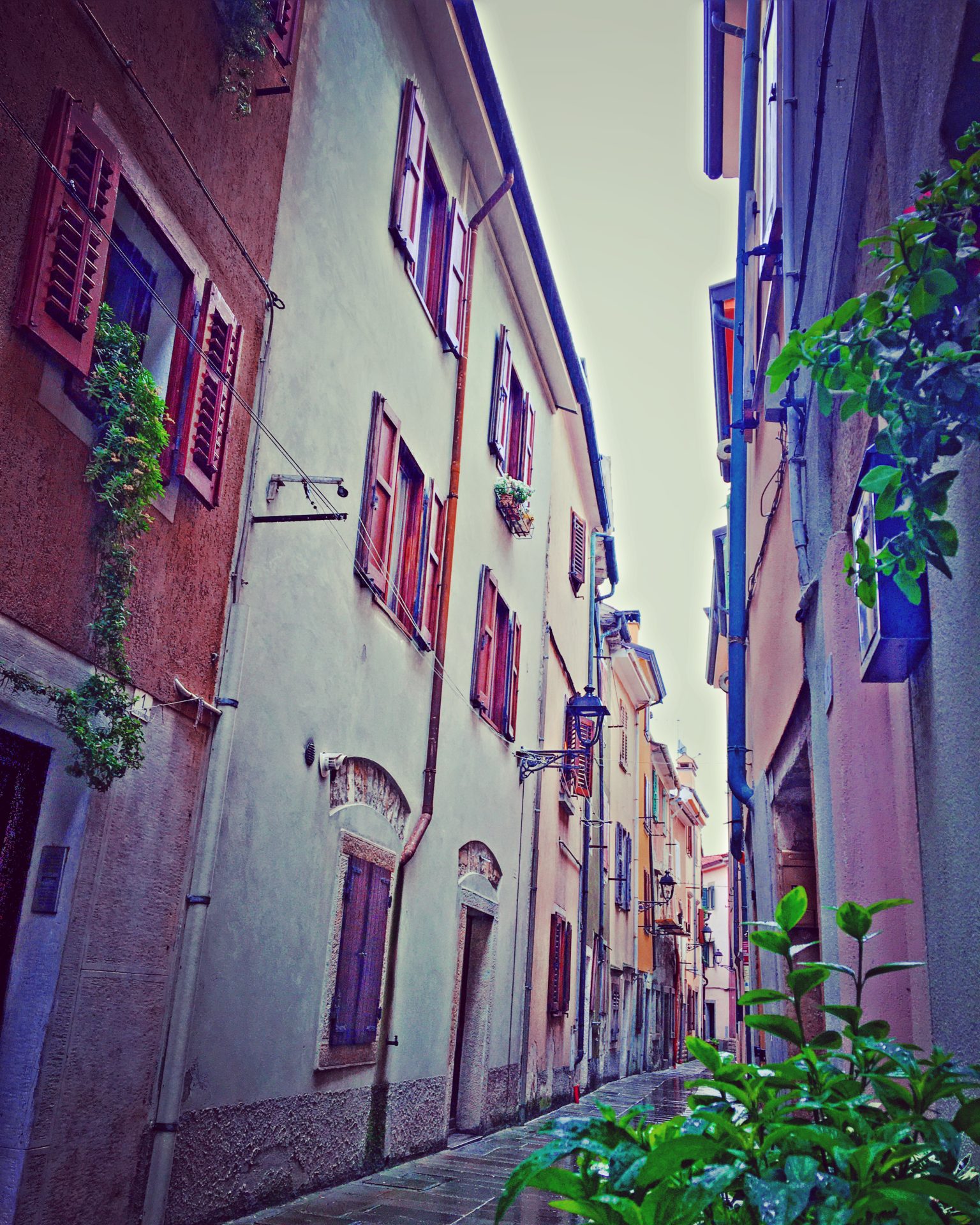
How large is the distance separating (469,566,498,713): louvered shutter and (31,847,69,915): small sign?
6248mm

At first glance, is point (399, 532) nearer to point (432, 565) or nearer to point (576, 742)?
point (432, 565)

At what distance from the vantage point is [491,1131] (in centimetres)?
1058

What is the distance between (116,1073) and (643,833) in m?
23.1

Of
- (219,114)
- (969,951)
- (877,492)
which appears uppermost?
(219,114)

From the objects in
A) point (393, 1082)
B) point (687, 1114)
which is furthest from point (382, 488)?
point (687, 1114)

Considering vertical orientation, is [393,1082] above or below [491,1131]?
above

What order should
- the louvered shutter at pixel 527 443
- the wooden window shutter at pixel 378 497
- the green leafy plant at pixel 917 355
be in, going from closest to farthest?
the green leafy plant at pixel 917 355
the wooden window shutter at pixel 378 497
the louvered shutter at pixel 527 443

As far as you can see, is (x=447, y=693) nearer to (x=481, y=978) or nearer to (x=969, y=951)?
(x=481, y=978)

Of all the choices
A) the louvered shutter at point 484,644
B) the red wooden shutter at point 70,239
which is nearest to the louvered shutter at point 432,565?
the louvered shutter at point 484,644

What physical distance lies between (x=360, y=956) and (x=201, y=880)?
7.41 ft

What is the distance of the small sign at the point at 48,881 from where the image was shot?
14.3 ft

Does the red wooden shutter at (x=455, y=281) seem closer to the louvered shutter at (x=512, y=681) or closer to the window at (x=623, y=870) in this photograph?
the louvered shutter at (x=512, y=681)

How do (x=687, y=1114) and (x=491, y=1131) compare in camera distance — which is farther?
(x=491, y=1131)

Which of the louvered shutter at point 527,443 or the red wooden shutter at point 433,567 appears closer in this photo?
the red wooden shutter at point 433,567
